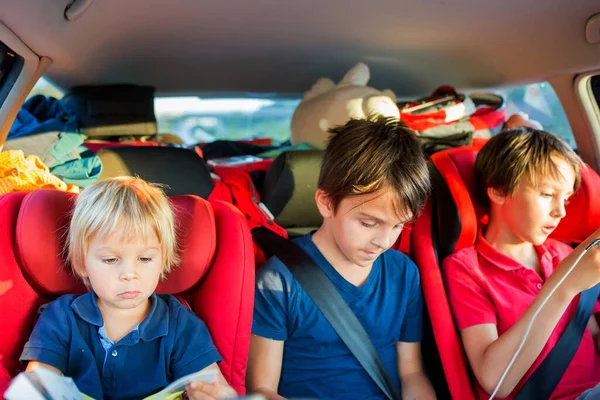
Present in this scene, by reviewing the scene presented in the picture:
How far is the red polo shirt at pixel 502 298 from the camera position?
2.05m

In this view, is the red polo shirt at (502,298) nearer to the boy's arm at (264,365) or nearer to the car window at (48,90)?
the boy's arm at (264,365)

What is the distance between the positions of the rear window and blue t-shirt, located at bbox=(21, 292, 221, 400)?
96 cm

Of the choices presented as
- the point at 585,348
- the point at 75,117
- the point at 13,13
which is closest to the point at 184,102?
the point at 75,117

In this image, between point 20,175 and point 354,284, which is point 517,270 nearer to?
point 354,284

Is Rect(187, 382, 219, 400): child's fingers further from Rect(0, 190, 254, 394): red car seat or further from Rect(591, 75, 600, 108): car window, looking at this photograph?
Rect(591, 75, 600, 108): car window

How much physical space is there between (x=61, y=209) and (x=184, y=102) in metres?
1.99

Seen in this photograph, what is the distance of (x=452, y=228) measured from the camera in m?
2.20

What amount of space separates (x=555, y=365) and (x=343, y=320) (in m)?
0.71

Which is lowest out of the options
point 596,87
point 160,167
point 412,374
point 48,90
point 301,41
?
point 412,374

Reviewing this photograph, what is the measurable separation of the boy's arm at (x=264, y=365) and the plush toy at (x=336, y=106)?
1.14 meters

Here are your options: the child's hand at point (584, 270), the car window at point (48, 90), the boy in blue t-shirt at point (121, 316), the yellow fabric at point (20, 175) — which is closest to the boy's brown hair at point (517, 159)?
the child's hand at point (584, 270)

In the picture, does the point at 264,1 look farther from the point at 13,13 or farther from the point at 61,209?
the point at 61,209


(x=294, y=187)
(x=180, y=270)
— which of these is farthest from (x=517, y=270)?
(x=180, y=270)

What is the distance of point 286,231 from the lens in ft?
8.36
